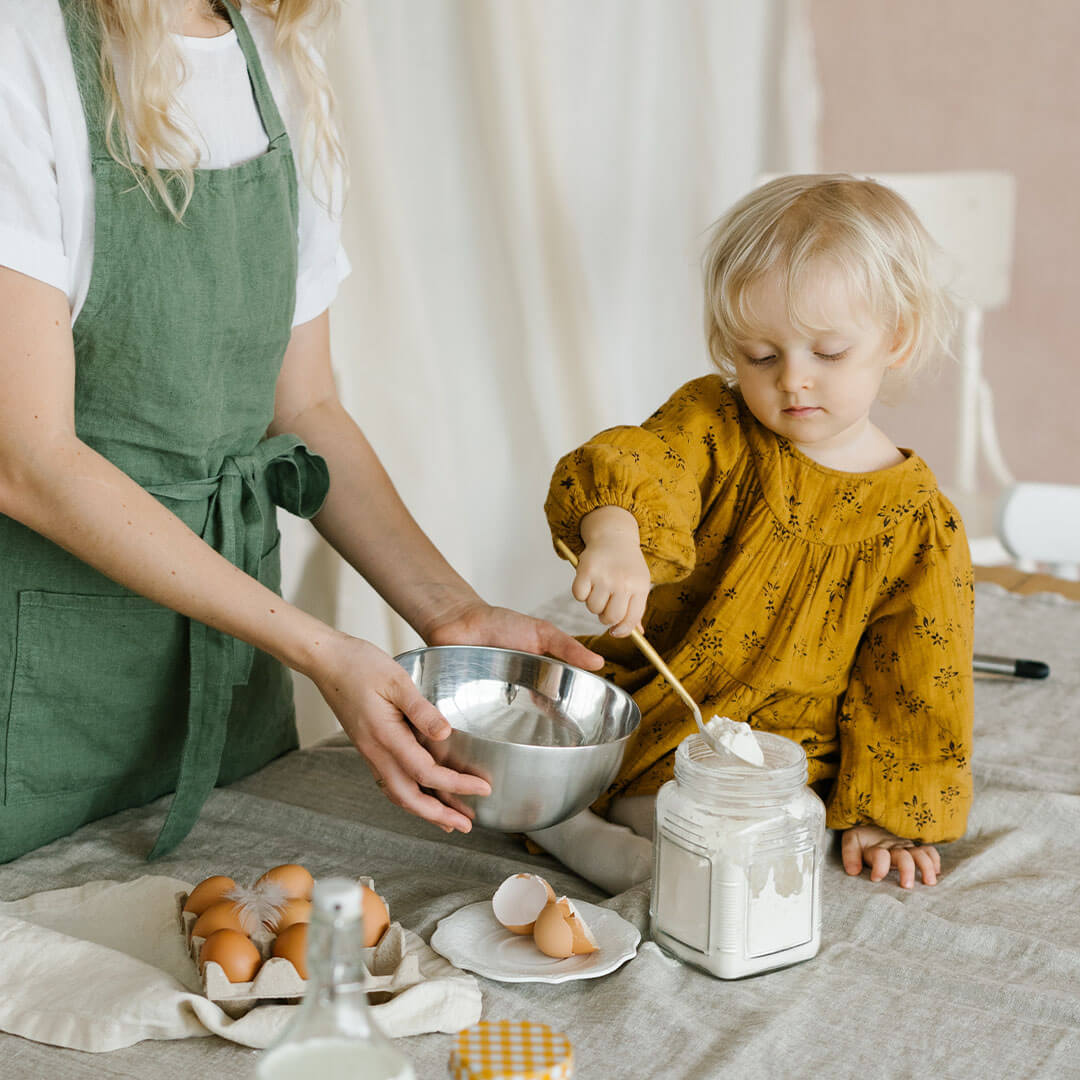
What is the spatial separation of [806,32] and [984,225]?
0.60 m

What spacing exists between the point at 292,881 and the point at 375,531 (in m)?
0.41

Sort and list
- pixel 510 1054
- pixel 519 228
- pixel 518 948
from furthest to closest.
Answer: pixel 519 228, pixel 518 948, pixel 510 1054

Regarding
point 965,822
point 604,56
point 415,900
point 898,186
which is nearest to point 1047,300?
point 898,186

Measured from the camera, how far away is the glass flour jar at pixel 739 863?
2.92 ft

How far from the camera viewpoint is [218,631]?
3.72 ft

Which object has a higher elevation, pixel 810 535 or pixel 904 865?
pixel 810 535

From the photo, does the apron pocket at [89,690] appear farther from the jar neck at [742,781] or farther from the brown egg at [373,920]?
the jar neck at [742,781]

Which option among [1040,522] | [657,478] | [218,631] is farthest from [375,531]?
[1040,522]

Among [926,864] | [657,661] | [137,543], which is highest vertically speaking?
[137,543]

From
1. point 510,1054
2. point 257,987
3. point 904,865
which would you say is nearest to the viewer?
point 510,1054

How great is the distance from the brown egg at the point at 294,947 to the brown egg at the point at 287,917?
0.01 metres

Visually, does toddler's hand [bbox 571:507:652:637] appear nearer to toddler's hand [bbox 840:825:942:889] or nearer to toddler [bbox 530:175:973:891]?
toddler [bbox 530:175:973:891]

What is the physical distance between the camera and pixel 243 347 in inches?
44.0

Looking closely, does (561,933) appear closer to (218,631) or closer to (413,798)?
(413,798)
